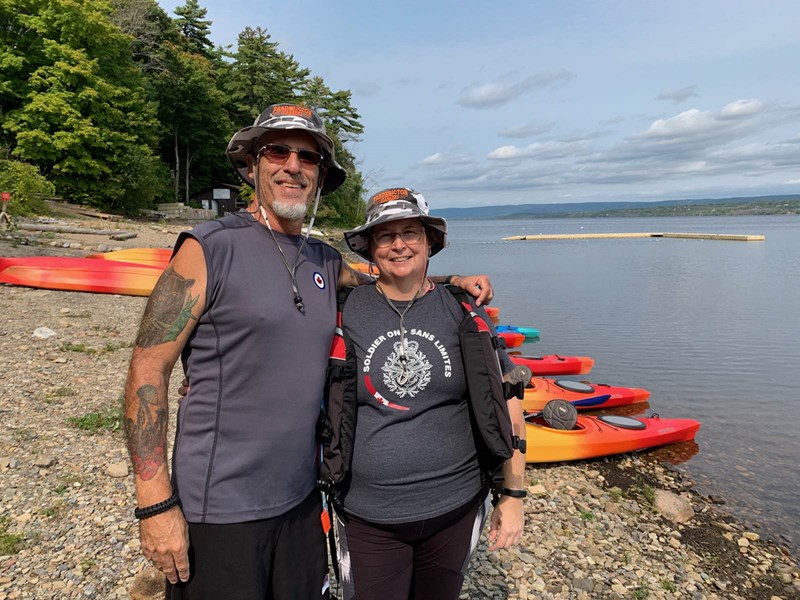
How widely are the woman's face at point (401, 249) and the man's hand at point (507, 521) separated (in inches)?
51.4

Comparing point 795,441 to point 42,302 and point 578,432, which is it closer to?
point 578,432

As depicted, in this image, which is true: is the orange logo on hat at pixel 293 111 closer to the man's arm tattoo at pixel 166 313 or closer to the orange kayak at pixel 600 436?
the man's arm tattoo at pixel 166 313

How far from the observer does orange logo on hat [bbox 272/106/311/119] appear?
99.8 inches

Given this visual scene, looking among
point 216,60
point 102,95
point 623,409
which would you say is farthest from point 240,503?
point 216,60

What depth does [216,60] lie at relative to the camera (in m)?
55.1

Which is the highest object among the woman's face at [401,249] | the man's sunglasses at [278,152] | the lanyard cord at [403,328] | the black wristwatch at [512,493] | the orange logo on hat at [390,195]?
the man's sunglasses at [278,152]

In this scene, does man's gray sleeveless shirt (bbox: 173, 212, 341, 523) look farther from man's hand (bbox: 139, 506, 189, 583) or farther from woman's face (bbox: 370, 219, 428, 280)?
woman's face (bbox: 370, 219, 428, 280)

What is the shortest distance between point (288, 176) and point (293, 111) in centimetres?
34

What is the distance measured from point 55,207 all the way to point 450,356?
32.8m

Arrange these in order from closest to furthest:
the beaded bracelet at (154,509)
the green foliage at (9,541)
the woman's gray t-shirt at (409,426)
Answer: the beaded bracelet at (154,509), the woman's gray t-shirt at (409,426), the green foliage at (9,541)

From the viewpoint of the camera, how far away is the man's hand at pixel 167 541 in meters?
2.04

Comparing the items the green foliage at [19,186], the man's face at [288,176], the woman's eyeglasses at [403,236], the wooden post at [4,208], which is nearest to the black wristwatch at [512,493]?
the woman's eyeglasses at [403,236]

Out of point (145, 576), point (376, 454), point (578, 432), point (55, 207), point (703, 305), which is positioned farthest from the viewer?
point (55, 207)

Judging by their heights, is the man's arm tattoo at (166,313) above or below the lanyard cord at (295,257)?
below
